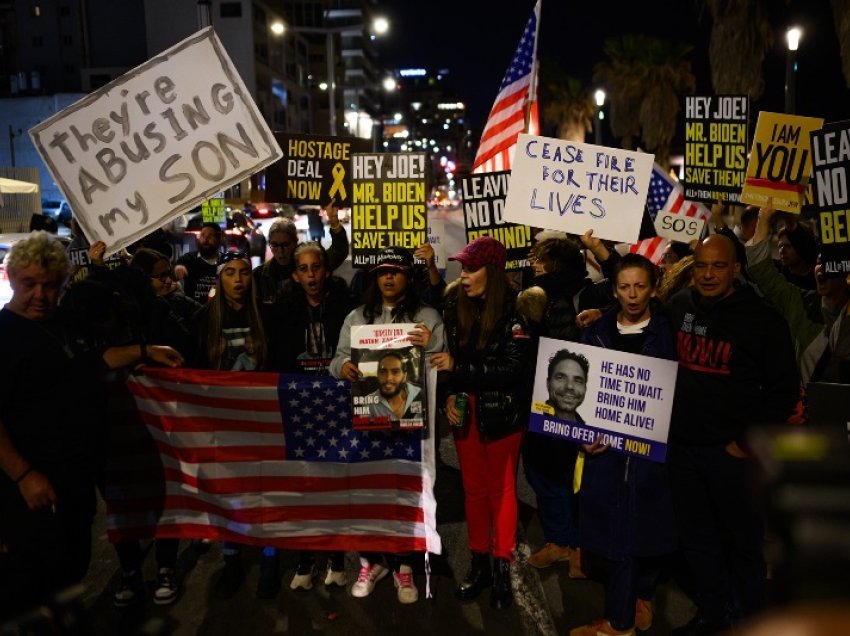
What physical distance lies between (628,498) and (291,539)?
2145mm

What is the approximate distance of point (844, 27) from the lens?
15133 mm

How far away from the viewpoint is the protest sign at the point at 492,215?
777 cm

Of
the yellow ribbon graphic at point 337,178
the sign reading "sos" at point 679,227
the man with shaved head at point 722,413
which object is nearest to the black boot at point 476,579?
the man with shaved head at point 722,413

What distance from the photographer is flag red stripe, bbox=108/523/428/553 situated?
198 inches

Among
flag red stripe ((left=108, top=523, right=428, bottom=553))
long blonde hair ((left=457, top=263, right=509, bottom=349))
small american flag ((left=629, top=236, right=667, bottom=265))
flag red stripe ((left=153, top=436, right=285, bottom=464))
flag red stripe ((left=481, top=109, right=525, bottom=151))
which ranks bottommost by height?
flag red stripe ((left=108, top=523, right=428, bottom=553))

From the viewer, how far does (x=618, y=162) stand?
6.69 metres

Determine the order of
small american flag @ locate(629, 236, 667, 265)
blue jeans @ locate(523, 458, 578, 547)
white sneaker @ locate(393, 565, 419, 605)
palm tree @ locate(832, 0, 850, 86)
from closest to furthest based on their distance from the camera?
white sneaker @ locate(393, 565, 419, 605) → blue jeans @ locate(523, 458, 578, 547) → small american flag @ locate(629, 236, 667, 265) → palm tree @ locate(832, 0, 850, 86)

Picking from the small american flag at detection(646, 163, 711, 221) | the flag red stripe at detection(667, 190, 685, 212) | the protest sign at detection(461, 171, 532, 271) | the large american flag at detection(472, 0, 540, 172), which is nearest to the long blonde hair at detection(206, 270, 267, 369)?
the protest sign at detection(461, 171, 532, 271)

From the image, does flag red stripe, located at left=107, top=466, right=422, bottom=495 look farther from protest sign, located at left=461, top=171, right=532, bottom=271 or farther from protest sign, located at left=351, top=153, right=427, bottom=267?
protest sign, located at left=461, top=171, right=532, bottom=271

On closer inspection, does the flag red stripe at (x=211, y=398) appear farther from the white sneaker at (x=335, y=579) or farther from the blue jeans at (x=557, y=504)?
the blue jeans at (x=557, y=504)

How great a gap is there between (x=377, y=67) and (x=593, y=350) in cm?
16072

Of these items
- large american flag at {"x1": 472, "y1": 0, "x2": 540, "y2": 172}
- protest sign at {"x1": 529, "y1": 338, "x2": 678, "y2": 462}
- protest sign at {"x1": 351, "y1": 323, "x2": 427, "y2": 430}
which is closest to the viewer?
protest sign at {"x1": 529, "y1": 338, "x2": 678, "y2": 462}

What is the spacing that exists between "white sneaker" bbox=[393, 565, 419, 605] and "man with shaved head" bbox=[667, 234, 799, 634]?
1.68 m

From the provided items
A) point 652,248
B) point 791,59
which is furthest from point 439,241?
point 791,59
